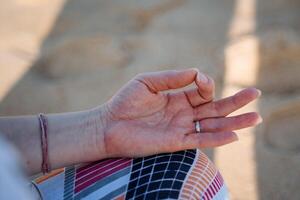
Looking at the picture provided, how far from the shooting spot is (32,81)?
2514mm

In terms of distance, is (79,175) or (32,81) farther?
(32,81)

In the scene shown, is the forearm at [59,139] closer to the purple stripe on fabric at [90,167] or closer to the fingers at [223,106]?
the purple stripe on fabric at [90,167]

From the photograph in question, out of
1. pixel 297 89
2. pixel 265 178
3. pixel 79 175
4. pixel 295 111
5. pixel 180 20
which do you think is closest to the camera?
pixel 79 175

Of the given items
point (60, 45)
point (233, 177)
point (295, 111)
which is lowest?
point (233, 177)

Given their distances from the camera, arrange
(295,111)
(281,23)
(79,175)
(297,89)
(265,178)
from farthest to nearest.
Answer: (281,23), (297,89), (295,111), (265,178), (79,175)

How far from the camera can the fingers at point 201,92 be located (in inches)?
51.4

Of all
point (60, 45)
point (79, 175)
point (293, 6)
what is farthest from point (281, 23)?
point (79, 175)

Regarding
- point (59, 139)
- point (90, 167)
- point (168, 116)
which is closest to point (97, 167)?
point (90, 167)

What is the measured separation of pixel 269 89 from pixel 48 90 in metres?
0.97

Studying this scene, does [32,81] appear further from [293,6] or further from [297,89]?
[293,6]

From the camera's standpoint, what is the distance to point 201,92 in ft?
4.40

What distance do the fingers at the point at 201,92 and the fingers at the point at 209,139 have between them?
97 mm

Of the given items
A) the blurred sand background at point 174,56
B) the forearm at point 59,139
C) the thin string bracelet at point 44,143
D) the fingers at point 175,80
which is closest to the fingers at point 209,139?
the fingers at point 175,80

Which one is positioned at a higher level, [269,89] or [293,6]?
[293,6]
